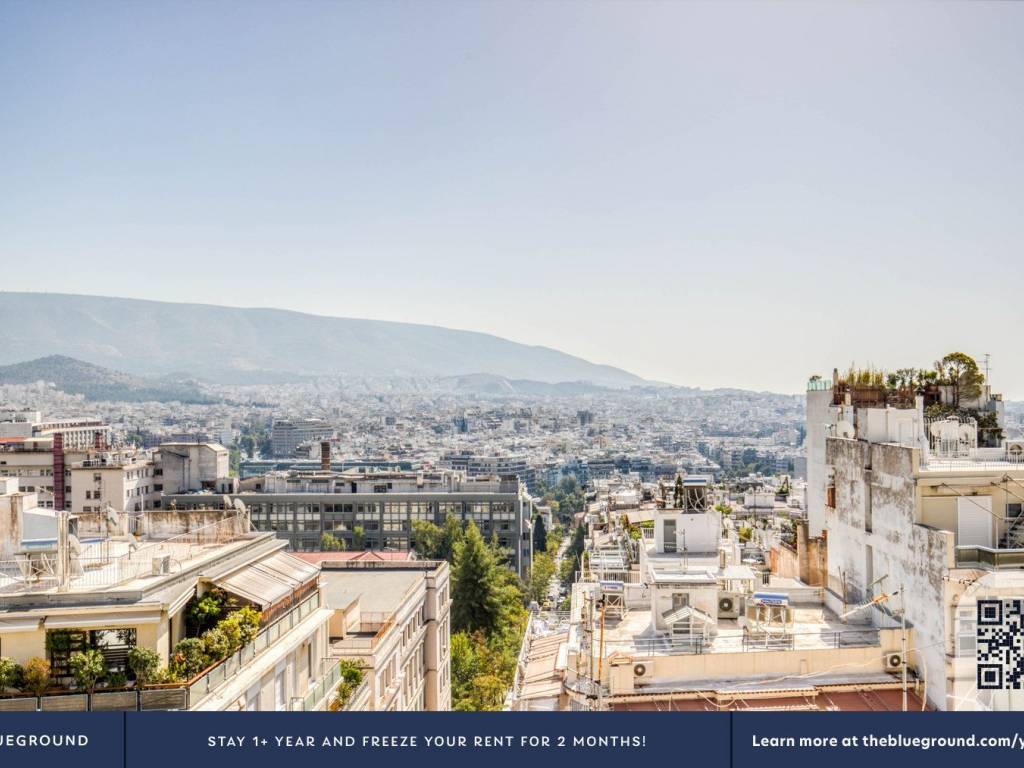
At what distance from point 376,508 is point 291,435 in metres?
79.1

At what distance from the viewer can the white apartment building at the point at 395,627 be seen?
32.1ft

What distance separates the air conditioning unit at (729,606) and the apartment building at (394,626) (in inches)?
155

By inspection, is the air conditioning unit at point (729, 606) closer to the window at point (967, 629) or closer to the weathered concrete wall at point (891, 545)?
the weathered concrete wall at point (891, 545)

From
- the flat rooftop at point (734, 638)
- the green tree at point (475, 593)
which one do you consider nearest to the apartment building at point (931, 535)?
the flat rooftop at point (734, 638)

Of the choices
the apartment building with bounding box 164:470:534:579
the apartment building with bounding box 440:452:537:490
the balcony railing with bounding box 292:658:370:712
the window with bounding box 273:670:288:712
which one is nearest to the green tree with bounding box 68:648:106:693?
the window with bounding box 273:670:288:712

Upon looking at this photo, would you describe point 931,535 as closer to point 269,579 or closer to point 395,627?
point 269,579

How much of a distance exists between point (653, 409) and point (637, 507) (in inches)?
6058

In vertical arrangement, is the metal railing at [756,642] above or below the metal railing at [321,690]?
above

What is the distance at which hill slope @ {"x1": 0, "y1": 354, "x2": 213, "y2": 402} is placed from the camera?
449 feet

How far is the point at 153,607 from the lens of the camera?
501cm

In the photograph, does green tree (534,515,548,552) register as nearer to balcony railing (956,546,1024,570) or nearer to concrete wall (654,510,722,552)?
concrete wall (654,510,722,552)
